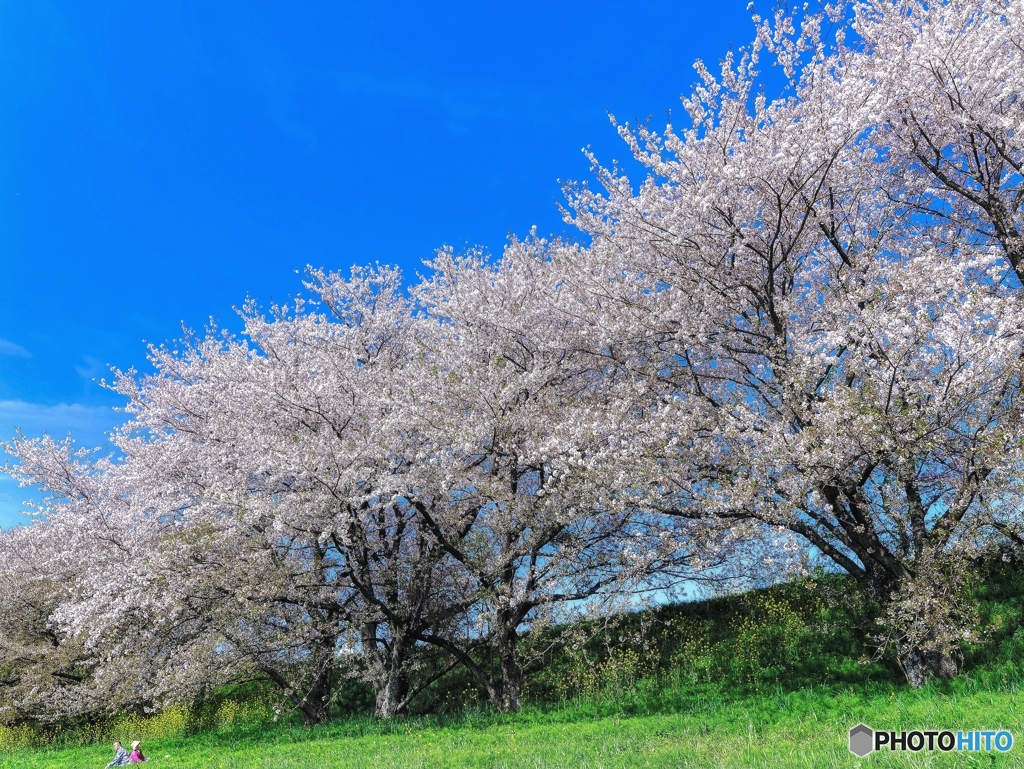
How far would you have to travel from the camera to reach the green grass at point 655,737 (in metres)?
6.96

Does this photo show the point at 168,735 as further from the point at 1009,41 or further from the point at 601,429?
the point at 1009,41

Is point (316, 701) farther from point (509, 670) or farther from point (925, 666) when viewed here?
point (925, 666)

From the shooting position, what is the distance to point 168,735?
59.4ft

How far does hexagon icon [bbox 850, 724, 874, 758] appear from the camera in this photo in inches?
283

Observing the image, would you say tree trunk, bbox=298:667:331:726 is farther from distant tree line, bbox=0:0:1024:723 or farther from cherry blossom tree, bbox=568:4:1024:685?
cherry blossom tree, bbox=568:4:1024:685

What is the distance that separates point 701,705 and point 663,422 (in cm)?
513

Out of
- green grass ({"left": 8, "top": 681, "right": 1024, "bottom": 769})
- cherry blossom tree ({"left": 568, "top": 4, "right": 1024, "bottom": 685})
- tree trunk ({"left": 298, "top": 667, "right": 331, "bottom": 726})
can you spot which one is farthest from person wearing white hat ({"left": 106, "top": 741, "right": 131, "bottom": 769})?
cherry blossom tree ({"left": 568, "top": 4, "right": 1024, "bottom": 685})

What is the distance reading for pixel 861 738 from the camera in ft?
25.3

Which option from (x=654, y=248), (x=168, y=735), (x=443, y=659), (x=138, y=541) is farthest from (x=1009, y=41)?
(x=168, y=735)

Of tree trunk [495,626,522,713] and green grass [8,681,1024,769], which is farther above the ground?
tree trunk [495,626,522,713]

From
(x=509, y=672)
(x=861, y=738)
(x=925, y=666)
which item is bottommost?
(x=861, y=738)
